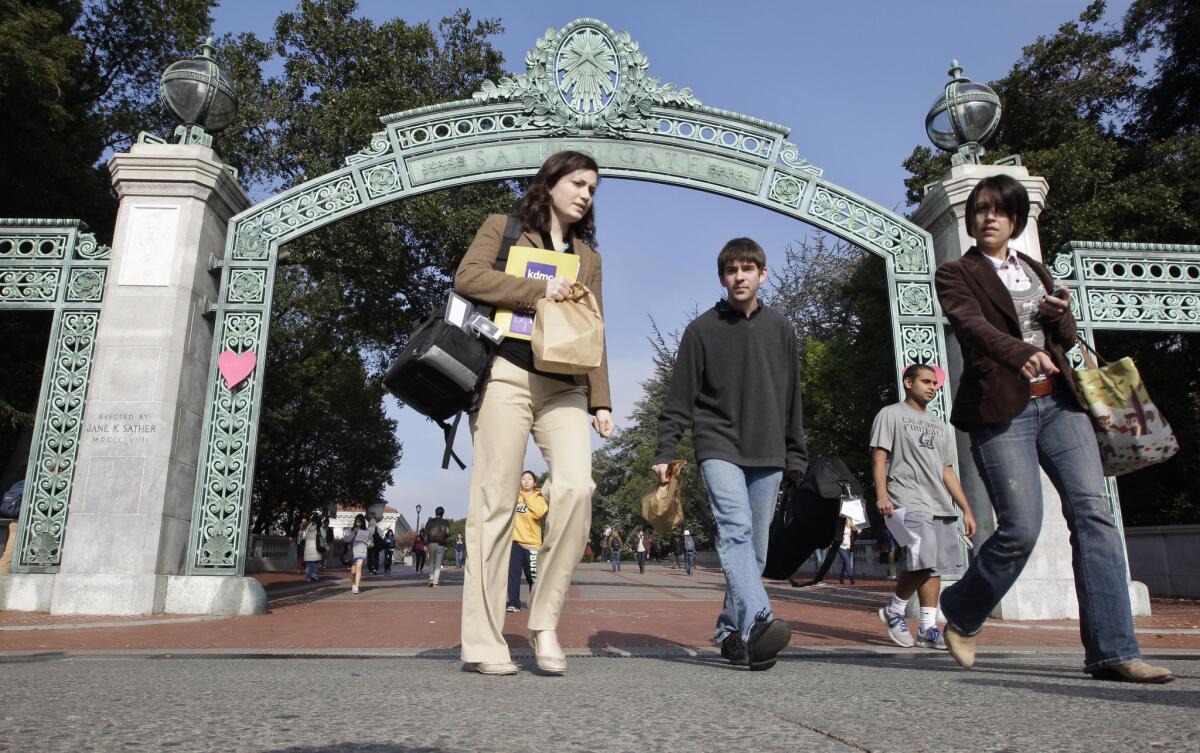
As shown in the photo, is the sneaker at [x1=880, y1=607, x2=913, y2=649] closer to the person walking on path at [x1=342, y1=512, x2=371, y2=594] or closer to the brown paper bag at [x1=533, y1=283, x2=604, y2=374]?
the brown paper bag at [x1=533, y1=283, x2=604, y2=374]

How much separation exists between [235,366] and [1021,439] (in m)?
7.82

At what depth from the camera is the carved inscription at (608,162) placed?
33.0 ft

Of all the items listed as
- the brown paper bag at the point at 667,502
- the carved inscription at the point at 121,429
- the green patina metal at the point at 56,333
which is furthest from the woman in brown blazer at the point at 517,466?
the green patina metal at the point at 56,333

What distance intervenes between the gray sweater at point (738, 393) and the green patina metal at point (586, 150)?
18.6ft

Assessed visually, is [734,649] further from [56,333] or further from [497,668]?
[56,333]

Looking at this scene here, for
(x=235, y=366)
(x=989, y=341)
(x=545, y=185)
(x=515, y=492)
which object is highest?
(x=235, y=366)

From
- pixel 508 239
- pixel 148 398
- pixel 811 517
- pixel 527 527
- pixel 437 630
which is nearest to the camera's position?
pixel 508 239

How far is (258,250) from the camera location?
9.45 metres

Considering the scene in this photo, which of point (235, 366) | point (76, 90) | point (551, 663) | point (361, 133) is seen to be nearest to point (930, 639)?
point (551, 663)

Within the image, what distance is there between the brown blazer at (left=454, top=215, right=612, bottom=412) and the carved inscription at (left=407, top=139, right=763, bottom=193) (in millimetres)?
6216

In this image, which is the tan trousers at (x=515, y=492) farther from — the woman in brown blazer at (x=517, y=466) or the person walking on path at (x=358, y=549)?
the person walking on path at (x=358, y=549)

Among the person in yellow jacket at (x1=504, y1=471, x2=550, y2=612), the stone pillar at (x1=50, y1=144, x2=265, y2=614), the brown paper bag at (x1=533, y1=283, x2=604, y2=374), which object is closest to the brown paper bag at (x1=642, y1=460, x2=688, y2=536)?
the brown paper bag at (x1=533, y1=283, x2=604, y2=374)

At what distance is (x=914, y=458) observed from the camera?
561cm

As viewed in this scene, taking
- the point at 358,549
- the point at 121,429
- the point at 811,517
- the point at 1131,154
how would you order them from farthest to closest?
the point at 1131,154, the point at 358,549, the point at 121,429, the point at 811,517
